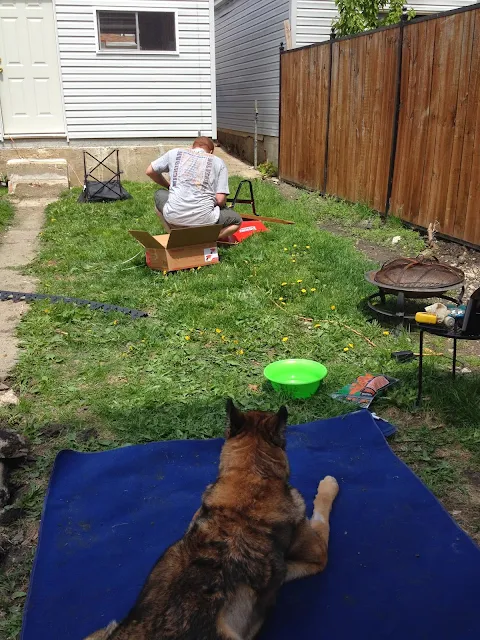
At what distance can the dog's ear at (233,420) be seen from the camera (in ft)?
7.79

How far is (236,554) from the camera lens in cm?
207

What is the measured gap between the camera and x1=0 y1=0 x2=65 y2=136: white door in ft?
40.3

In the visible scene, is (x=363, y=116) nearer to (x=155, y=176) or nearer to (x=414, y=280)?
(x=155, y=176)

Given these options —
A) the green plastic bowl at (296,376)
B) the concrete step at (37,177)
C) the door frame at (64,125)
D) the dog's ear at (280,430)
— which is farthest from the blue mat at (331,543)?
the door frame at (64,125)

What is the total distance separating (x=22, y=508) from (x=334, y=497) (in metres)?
1.63

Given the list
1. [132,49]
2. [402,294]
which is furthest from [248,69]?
[402,294]

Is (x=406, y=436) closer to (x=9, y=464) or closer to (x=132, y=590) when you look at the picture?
(x=132, y=590)

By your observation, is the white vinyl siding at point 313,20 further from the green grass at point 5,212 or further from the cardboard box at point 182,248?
the cardboard box at point 182,248

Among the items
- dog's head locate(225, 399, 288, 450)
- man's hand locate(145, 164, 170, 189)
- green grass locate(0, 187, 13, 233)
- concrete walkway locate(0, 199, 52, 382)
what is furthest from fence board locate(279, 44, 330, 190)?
dog's head locate(225, 399, 288, 450)

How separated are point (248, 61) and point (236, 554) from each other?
53.6 feet

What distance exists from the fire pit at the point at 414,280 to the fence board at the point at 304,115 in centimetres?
642

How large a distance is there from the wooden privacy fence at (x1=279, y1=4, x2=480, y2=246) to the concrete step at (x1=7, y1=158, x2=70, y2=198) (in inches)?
208

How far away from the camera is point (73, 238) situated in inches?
335

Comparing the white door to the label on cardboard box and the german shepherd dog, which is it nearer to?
the label on cardboard box
